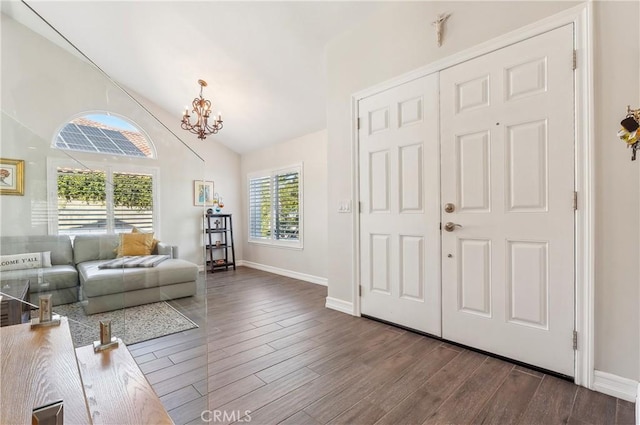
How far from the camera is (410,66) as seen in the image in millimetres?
2451

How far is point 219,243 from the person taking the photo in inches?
221

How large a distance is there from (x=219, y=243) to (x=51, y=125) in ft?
11.6

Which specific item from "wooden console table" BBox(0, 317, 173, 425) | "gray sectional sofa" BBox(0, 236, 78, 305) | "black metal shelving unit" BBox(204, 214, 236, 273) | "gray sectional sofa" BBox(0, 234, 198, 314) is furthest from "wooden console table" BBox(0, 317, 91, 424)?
"black metal shelving unit" BBox(204, 214, 236, 273)

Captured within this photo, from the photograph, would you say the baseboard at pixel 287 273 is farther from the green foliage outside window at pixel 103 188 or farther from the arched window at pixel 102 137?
the arched window at pixel 102 137

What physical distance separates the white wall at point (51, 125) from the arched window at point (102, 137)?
0.06m

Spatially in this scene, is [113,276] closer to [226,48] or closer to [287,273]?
[287,273]

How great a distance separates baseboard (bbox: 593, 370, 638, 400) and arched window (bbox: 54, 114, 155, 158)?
3.24m

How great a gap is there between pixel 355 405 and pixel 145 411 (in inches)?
45.4

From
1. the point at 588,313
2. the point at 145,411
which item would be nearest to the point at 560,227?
the point at 588,313

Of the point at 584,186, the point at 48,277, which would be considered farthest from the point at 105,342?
the point at 584,186

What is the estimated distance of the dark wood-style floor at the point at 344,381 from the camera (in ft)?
4.71

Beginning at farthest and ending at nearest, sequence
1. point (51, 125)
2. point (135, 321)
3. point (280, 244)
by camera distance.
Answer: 1. point (280, 244)
2. point (135, 321)
3. point (51, 125)

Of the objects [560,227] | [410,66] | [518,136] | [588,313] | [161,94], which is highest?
[161,94]

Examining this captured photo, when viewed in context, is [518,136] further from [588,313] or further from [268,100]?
[268,100]
